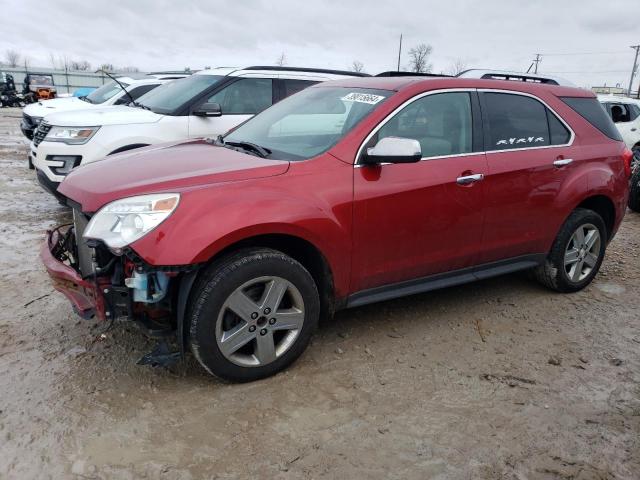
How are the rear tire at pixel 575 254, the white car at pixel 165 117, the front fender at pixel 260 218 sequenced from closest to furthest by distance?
the front fender at pixel 260 218, the rear tire at pixel 575 254, the white car at pixel 165 117

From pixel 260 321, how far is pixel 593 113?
135 inches

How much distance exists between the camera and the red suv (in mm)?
2699

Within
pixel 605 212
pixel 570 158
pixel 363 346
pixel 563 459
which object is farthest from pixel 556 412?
pixel 605 212

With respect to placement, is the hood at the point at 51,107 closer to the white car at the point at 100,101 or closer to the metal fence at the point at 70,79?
the white car at the point at 100,101

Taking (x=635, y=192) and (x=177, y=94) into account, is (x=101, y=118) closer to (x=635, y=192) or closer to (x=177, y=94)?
(x=177, y=94)

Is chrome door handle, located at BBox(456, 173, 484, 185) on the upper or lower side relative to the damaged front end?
upper

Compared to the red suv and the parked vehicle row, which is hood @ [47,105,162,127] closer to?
the red suv

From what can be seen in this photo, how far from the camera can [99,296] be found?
106 inches

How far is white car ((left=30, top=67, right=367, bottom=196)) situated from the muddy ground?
6.57ft

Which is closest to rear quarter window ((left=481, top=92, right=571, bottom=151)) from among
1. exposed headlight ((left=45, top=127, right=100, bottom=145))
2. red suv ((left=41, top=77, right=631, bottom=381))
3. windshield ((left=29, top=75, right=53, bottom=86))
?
red suv ((left=41, top=77, right=631, bottom=381))

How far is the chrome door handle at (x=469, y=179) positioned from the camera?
351 centimetres

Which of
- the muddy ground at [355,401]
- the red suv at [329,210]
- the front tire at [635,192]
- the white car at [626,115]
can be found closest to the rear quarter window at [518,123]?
the red suv at [329,210]

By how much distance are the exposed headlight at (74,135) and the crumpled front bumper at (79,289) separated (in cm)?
321

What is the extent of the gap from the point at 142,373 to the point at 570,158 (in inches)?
139
